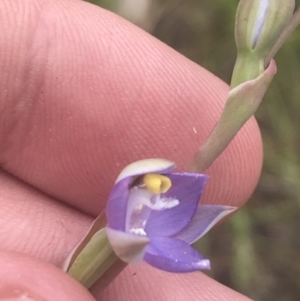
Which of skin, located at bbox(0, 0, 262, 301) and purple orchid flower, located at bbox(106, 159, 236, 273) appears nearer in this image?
purple orchid flower, located at bbox(106, 159, 236, 273)

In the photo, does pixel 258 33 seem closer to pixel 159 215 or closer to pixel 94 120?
pixel 159 215

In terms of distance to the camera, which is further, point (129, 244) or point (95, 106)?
point (95, 106)

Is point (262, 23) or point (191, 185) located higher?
point (262, 23)

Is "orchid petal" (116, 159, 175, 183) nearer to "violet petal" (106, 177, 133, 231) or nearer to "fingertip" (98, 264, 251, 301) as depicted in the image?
"violet petal" (106, 177, 133, 231)

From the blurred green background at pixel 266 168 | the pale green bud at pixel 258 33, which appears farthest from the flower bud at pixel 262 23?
the blurred green background at pixel 266 168

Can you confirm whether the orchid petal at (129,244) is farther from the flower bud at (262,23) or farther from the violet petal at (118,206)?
the flower bud at (262,23)

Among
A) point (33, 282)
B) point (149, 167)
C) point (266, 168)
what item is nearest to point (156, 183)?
point (149, 167)

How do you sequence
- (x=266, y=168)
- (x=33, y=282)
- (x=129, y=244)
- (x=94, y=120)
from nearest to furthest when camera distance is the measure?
(x=129, y=244) → (x=33, y=282) → (x=94, y=120) → (x=266, y=168)

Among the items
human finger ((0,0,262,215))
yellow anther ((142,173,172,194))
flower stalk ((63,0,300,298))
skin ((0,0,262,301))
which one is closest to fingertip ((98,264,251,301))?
skin ((0,0,262,301))
